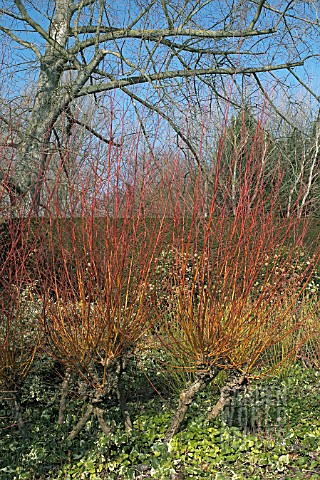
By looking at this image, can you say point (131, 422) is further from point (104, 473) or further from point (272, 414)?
point (272, 414)

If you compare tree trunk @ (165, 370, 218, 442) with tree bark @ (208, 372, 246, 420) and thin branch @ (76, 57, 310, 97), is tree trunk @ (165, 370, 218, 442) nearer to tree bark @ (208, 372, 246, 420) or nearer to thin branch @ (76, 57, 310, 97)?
tree bark @ (208, 372, 246, 420)

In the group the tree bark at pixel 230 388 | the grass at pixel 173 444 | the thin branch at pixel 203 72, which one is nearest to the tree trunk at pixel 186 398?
the grass at pixel 173 444

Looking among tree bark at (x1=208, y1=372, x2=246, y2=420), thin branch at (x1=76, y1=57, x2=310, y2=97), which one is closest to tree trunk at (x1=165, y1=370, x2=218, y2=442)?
tree bark at (x1=208, y1=372, x2=246, y2=420)

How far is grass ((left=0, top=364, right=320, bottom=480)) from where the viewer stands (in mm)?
3092

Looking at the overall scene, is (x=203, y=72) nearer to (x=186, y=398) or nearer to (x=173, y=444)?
(x=186, y=398)

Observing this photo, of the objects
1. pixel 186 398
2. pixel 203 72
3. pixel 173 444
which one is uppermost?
pixel 203 72

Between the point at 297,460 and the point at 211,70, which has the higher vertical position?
the point at 211,70

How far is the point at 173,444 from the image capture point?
3227mm

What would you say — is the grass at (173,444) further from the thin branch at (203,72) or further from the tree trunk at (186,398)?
the thin branch at (203,72)

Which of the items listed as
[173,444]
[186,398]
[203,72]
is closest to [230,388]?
[186,398]

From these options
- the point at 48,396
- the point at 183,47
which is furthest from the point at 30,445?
the point at 183,47

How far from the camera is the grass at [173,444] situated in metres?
3.09

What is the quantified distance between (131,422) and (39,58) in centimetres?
463

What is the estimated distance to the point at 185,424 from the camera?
3.57 meters
